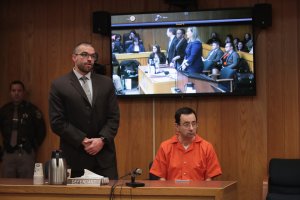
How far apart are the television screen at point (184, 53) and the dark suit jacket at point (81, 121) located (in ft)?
6.21

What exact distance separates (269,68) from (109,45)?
175 centimetres

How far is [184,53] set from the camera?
602 cm

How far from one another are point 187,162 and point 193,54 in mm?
1956

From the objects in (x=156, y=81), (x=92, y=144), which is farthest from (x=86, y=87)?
(x=156, y=81)

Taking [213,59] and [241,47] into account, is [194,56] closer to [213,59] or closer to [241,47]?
[213,59]

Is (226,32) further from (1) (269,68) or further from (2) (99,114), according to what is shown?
(2) (99,114)

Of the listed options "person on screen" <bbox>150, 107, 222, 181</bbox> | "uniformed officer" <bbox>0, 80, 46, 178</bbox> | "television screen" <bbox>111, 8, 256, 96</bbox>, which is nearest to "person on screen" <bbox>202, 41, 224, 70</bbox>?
"television screen" <bbox>111, 8, 256, 96</bbox>

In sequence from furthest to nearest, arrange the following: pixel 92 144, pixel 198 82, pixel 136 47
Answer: pixel 136 47
pixel 198 82
pixel 92 144

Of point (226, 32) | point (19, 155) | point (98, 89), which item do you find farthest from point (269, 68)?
point (19, 155)

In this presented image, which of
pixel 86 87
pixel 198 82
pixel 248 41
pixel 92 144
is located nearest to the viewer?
pixel 92 144

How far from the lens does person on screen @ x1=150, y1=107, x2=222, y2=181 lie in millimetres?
4266

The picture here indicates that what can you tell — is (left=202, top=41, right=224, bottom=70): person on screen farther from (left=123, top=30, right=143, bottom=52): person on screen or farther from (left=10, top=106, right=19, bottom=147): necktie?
(left=10, top=106, right=19, bottom=147): necktie

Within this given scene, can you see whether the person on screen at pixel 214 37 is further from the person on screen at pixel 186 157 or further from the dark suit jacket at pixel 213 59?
the person on screen at pixel 186 157

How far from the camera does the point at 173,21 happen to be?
602 cm
